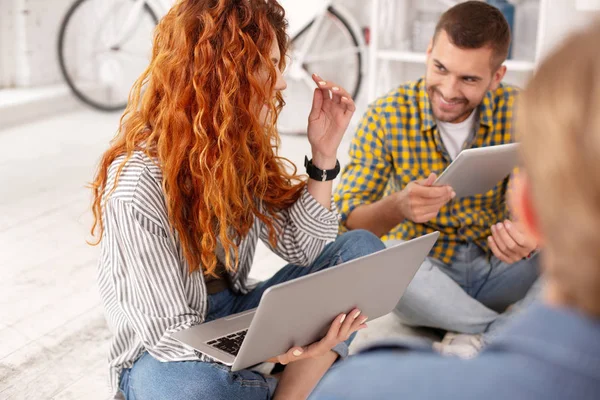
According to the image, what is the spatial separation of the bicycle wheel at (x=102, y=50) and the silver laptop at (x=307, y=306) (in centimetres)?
336

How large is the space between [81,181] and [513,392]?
3011 millimetres

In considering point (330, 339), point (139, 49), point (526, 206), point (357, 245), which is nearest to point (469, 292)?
point (357, 245)

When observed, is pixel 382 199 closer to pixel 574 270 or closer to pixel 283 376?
pixel 283 376

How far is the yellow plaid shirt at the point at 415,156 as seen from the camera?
206 centimetres

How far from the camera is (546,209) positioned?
1.80 feet

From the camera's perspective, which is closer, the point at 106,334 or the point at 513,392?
the point at 513,392

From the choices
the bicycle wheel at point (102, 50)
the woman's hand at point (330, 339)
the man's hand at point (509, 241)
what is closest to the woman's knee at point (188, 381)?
the woman's hand at point (330, 339)

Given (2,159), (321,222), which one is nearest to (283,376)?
(321,222)

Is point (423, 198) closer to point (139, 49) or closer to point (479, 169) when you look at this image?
point (479, 169)

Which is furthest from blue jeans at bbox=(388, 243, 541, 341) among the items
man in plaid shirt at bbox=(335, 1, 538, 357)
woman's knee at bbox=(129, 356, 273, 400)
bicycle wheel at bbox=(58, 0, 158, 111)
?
bicycle wheel at bbox=(58, 0, 158, 111)

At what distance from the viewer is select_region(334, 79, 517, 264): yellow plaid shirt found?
6.76 feet

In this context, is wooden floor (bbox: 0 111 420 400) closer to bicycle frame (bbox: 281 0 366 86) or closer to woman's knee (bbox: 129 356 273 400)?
woman's knee (bbox: 129 356 273 400)

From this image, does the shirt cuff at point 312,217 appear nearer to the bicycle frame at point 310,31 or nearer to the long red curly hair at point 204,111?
the long red curly hair at point 204,111

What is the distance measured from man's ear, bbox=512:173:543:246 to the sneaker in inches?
52.3
